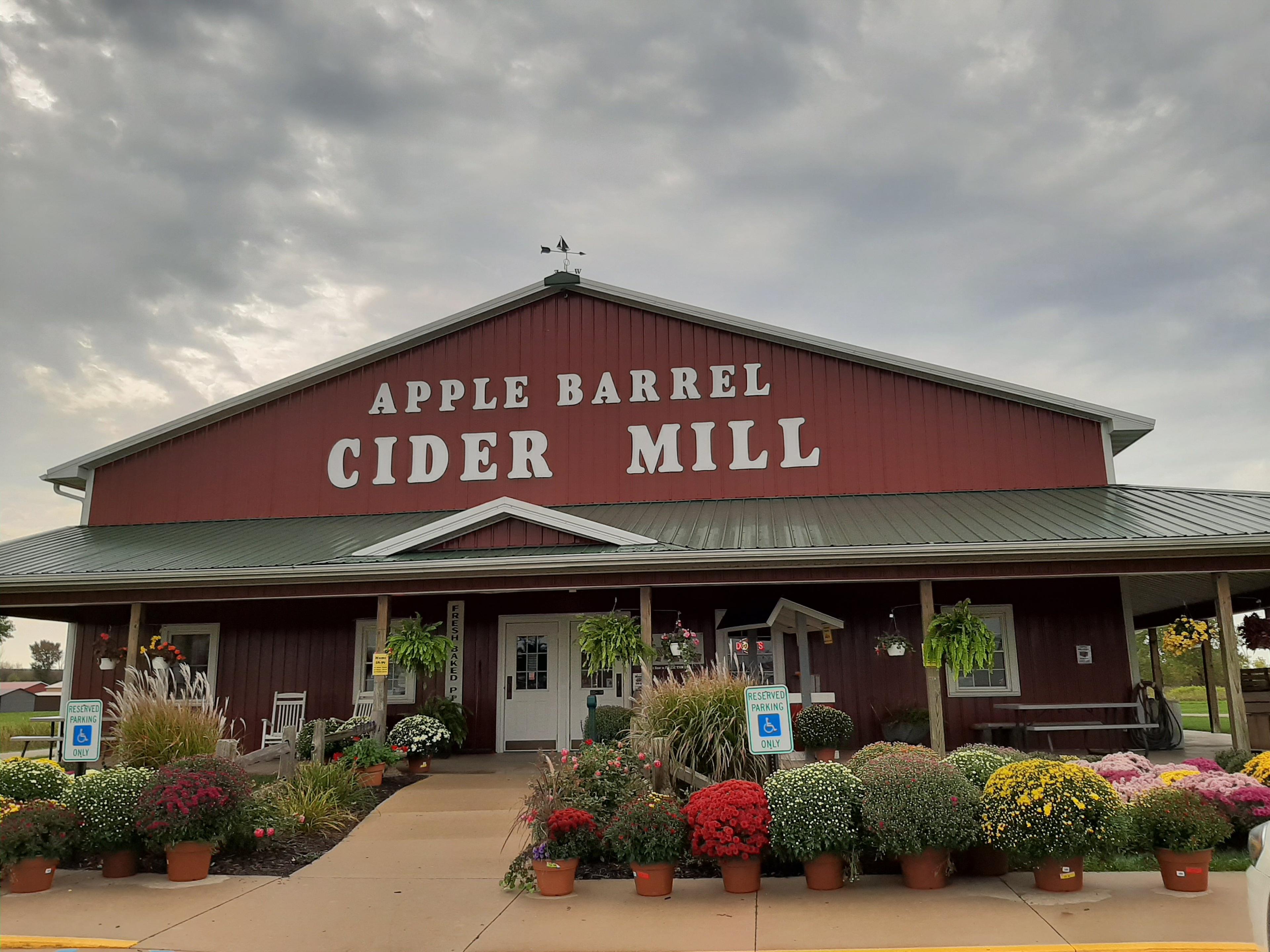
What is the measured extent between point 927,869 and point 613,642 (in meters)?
6.06

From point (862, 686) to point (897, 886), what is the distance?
304 inches

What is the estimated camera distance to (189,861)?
825 centimetres

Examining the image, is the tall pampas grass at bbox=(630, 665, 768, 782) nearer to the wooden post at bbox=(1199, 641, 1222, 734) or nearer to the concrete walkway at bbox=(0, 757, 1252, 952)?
the concrete walkway at bbox=(0, 757, 1252, 952)

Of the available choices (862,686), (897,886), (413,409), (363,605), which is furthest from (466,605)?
(897,886)

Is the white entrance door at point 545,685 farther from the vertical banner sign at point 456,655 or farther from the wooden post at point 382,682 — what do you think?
the wooden post at point 382,682

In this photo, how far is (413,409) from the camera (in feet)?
59.6

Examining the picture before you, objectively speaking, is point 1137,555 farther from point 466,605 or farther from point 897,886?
point 466,605

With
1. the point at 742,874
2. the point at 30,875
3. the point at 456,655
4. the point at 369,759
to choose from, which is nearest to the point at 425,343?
the point at 456,655

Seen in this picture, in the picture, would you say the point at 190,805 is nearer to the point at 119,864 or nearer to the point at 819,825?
the point at 119,864

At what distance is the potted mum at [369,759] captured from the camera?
11.7m

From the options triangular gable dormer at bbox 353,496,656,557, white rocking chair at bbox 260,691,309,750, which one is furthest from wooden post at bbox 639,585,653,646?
white rocking chair at bbox 260,691,309,750

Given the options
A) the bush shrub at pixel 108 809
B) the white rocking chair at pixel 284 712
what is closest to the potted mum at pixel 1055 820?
the bush shrub at pixel 108 809

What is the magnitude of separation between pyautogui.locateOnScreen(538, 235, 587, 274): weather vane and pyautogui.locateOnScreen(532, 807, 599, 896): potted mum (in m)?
12.4

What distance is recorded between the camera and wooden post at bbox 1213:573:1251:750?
11391mm
